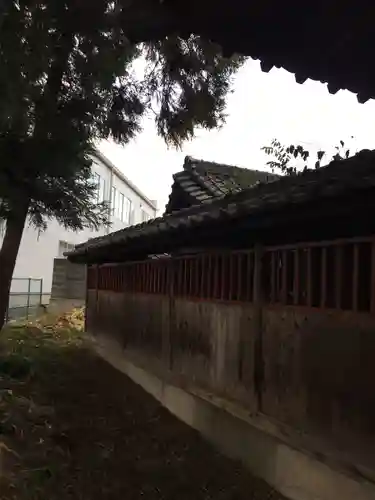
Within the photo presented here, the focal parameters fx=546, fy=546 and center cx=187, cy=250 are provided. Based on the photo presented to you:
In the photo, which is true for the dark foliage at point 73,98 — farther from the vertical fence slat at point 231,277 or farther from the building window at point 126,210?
the building window at point 126,210

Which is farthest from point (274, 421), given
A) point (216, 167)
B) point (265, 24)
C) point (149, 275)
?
point (216, 167)

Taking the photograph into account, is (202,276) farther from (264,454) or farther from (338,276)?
(338,276)

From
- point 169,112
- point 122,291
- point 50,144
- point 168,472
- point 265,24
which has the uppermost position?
point 169,112

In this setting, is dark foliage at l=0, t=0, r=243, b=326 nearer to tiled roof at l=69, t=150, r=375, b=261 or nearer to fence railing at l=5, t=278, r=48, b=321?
tiled roof at l=69, t=150, r=375, b=261

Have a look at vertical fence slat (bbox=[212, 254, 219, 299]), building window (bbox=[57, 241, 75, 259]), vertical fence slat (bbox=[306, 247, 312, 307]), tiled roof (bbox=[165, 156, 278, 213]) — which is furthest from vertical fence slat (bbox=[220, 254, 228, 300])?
building window (bbox=[57, 241, 75, 259])

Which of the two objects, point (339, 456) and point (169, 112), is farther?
point (169, 112)

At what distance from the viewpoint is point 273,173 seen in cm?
1072

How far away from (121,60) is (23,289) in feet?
54.2

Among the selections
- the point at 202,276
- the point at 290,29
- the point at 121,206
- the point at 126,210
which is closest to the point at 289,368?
the point at 202,276

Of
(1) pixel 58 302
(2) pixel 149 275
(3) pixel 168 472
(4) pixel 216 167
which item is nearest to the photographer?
(3) pixel 168 472

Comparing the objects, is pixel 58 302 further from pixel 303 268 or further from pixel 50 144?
pixel 303 268

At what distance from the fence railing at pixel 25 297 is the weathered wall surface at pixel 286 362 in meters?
14.4

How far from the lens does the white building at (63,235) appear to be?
23.3 m

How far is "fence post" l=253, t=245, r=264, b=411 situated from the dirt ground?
0.87 meters
